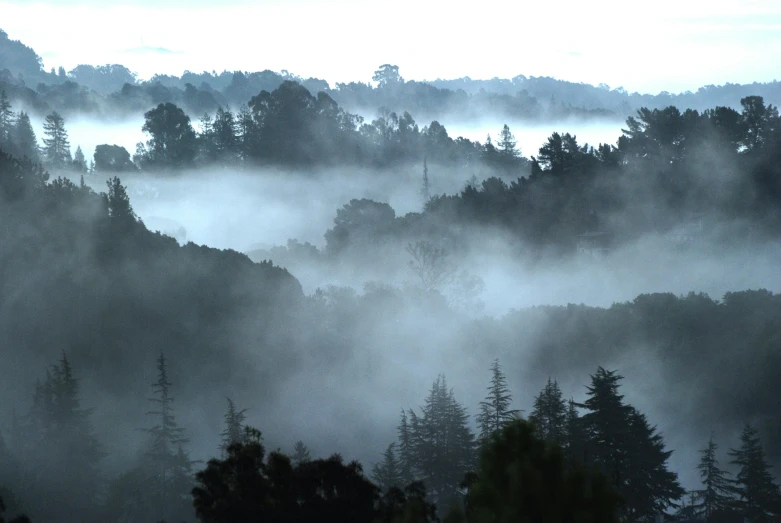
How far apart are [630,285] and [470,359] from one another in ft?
66.6

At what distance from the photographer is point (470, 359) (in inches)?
1642

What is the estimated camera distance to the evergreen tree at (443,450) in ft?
85.9

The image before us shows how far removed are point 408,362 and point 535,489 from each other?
104 ft

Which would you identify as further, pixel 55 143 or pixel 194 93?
pixel 194 93

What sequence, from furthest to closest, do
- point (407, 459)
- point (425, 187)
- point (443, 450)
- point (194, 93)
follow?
1. point (194, 93)
2. point (425, 187)
3. point (407, 459)
4. point (443, 450)

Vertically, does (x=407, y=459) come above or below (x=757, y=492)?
above

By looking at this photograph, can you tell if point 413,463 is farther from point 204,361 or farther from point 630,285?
point 630,285

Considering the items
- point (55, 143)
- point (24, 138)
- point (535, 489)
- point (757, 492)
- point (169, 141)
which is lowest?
point (757, 492)

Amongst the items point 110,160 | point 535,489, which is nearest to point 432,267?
point 535,489

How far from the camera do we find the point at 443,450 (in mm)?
26719

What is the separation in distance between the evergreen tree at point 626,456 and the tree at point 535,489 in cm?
Result: 1257

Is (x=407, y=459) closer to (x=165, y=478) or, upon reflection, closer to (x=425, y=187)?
(x=165, y=478)

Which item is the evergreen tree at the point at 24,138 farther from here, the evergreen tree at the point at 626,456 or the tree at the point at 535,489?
the tree at the point at 535,489

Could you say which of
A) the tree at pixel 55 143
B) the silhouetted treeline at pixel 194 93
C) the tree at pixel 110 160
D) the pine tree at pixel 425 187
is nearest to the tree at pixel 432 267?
the tree at pixel 55 143
